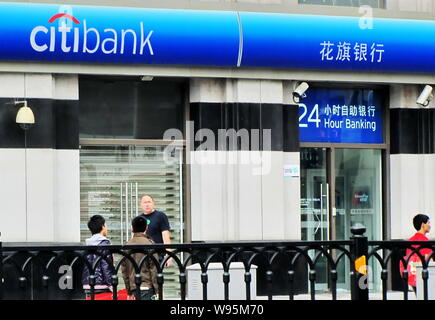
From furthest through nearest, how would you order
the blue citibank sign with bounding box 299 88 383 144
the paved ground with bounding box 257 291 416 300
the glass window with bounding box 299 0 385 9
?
the blue citibank sign with bounding box 299 88 383 144
the glass window with bounding box 299 0 385 9
the paved ground with bounding box 257 291 416 300

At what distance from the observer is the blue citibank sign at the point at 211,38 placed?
46.9 feet

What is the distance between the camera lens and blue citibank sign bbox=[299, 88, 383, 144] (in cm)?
1647

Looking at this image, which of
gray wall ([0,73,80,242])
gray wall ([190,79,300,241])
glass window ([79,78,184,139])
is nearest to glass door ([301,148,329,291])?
gray wall ([190,79,300,241])

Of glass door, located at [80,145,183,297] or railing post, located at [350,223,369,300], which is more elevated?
glass door, located at [80,145,183,297]

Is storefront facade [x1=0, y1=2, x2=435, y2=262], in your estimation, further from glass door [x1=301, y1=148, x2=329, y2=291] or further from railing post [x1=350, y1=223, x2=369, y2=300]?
railing post [x1=350, y1=223, x2=369, y2=300]

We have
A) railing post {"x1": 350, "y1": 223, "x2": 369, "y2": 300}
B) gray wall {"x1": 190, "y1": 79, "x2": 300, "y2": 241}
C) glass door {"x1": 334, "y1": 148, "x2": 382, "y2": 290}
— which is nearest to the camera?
railing post {"x1": 350, "y1": 223, "x2": 369, "y2": 300}

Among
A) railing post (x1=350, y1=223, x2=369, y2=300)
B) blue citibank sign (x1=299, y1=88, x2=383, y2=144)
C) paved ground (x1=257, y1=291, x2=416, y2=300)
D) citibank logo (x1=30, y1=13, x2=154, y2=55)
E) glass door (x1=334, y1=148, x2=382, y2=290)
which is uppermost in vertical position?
citibank logo (x1=30, y1=13, x2=154, y2=55)

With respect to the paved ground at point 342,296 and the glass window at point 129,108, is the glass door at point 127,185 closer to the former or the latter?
the glass window at point 129,108

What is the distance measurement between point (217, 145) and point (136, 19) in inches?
98.5

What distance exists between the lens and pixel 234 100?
15.6 m

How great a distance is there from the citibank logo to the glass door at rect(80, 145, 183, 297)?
1.82m

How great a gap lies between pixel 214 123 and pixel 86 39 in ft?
8.55

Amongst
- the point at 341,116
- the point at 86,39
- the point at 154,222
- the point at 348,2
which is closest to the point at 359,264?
the point at 154,222
